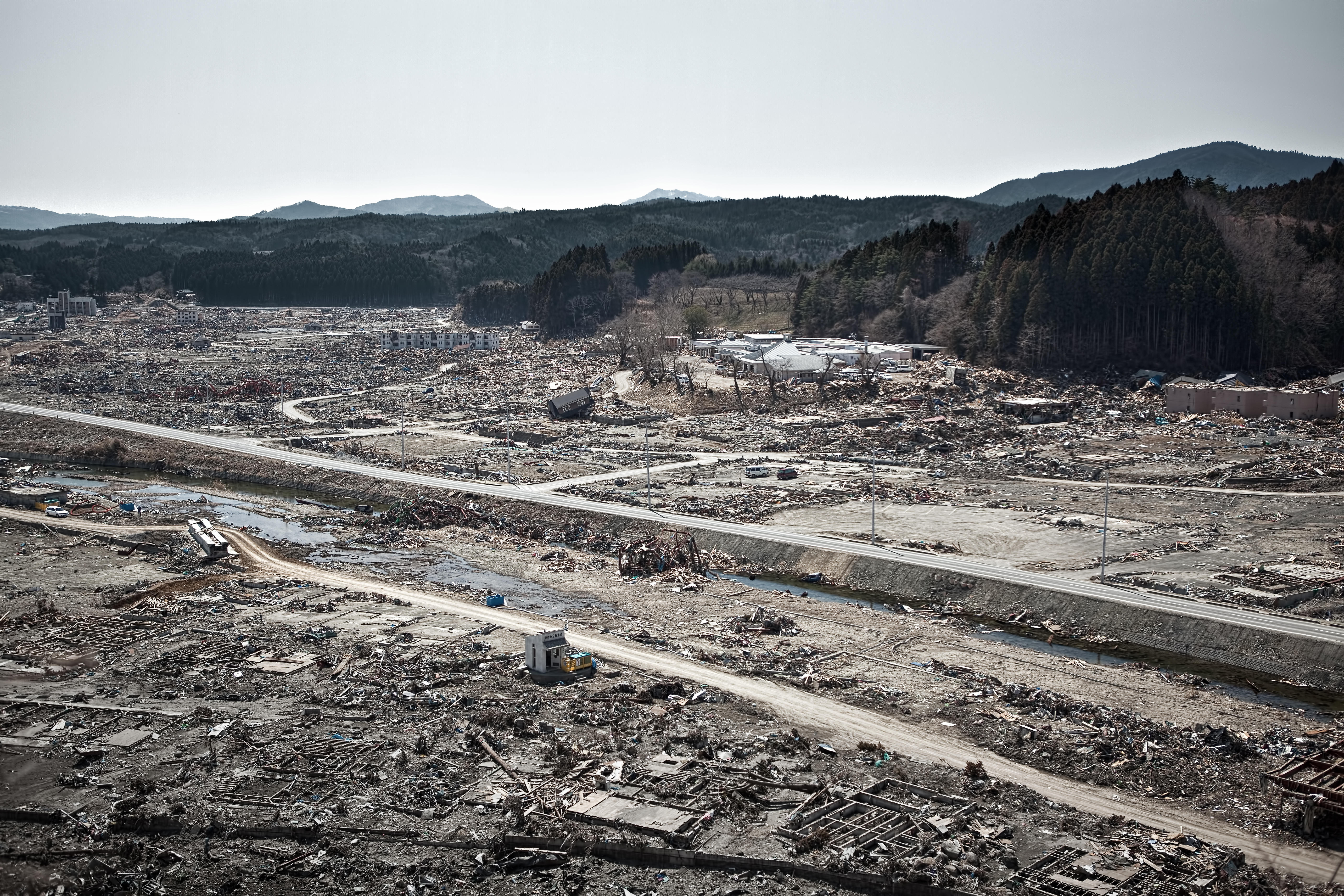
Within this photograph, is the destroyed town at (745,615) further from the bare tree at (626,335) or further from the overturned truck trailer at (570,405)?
the bare tree at (626,335)

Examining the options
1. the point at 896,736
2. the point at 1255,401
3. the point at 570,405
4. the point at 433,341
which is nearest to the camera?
the point at 896,736

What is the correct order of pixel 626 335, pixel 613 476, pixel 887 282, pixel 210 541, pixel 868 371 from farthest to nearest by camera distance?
1. pixel 887 282
2. pixel 626 335
3. pixel 868 371
4. pixel 613 476
5. pixel 210 541

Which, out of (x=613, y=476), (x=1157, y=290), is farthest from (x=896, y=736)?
(x=1157, y=290)

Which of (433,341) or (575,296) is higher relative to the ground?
(575,296)

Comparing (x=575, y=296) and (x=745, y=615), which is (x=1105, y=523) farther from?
(x=575, y=296)

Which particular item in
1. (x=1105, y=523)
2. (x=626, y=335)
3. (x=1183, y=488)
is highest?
(x=626, y=335)

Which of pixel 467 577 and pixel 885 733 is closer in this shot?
pixel 885 733

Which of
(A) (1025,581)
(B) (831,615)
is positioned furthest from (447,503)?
(A) (1025,581)
